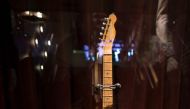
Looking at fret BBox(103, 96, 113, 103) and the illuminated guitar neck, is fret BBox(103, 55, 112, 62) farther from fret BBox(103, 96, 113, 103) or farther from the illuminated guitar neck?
fret BBox(103, 96, 113, 103)

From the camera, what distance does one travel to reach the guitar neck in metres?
1.12

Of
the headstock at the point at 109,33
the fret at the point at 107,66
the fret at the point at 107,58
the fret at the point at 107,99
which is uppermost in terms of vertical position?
the headstock at the point at 109,33

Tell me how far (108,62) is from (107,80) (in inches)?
2.9

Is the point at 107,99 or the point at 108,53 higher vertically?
the point at 108,53

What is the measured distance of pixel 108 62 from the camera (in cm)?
112

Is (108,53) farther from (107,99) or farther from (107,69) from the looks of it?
(107,99)

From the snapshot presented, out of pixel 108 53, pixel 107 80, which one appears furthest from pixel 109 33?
pixel 107 80

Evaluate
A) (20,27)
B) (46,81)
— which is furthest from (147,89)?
(20,27)

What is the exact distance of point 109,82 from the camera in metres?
1.14

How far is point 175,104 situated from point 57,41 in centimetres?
57

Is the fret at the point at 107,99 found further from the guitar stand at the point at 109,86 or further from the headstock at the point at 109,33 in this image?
the headstock at the point at 109,33

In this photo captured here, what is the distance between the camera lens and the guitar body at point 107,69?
1.12 meters

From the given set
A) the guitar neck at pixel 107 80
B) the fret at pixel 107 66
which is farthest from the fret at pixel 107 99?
the fret at pixel 107 66

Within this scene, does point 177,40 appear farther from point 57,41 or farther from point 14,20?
point 14,20
